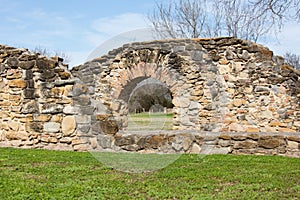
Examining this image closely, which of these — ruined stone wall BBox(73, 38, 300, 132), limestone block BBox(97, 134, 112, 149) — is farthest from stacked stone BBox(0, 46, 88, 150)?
ruined stone wall BBox(73, 38, 300, 132)

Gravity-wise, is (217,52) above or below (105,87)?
above

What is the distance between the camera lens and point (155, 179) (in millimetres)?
4465

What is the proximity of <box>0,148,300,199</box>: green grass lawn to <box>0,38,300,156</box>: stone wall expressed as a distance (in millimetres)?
768

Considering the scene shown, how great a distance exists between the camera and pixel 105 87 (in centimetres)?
1013

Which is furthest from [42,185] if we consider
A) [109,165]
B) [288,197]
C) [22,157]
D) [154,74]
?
[154,74]

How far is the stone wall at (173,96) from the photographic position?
21.6 feet

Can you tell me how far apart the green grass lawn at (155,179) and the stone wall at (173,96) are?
0.77m

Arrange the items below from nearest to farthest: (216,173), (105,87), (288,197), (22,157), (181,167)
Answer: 1. (288,197)
2. (216,173)
3. (181,167)
4. (22,157)
5. (105,87)

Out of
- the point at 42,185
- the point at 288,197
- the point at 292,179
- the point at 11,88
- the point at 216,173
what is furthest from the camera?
the point at 11,88

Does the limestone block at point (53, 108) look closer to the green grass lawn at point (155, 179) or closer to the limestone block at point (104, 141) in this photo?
the limestone block at point (104, 141)

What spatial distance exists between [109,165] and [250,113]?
17.3 ft

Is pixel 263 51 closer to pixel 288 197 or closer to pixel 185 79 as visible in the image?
pixel 185 79

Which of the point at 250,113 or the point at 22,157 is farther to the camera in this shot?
the point at 250,113

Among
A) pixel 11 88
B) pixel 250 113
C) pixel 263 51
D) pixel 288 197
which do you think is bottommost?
pixel 288 197
